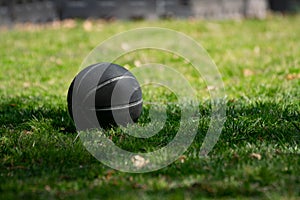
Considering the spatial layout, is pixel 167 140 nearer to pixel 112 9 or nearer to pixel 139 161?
pixel 139 161

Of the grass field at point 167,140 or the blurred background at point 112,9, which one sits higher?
the grass field at point 167,140

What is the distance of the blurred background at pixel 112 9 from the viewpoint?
13.9 metres

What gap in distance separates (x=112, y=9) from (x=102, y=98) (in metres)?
11.4

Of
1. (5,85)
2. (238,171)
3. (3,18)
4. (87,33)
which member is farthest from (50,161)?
(3,18)

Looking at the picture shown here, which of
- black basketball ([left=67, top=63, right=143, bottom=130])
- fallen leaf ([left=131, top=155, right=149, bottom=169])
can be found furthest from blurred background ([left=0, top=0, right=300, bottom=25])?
fallen leaf ([left=131, top=155, right=149, bottom=169])

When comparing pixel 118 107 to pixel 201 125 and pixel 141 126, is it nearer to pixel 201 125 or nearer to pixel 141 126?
pixel 141 126

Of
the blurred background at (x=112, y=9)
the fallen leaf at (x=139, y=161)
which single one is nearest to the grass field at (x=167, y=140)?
the fallen leaf at (x=139, y=161)

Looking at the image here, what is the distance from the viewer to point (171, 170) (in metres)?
3.83

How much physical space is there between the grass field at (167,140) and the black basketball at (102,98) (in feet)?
0.56

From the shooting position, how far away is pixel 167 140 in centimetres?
449

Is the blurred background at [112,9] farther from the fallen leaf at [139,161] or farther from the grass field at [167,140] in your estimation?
the fallen leaf at [139,161]

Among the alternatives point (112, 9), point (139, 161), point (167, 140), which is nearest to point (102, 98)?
point (167, 140)

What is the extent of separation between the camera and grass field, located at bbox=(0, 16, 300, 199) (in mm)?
3512

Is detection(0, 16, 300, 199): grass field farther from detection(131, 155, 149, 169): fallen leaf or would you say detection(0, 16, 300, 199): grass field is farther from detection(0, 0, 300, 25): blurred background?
detection(0, 0, 300, 25): blurred background
